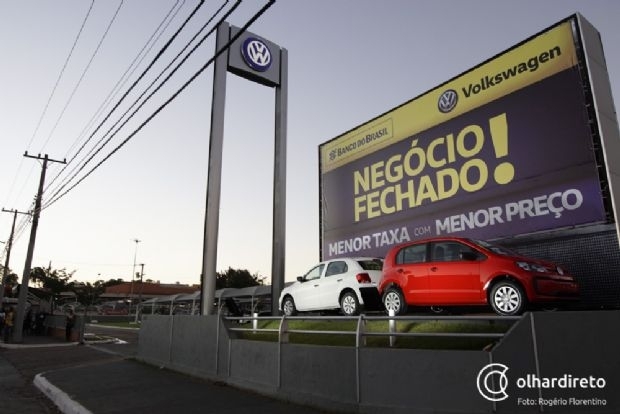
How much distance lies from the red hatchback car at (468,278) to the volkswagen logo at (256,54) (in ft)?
31.5

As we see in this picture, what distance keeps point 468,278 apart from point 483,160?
5.13 meters

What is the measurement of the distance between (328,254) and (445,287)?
349 inches

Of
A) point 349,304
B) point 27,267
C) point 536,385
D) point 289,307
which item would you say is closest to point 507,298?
point 536,385

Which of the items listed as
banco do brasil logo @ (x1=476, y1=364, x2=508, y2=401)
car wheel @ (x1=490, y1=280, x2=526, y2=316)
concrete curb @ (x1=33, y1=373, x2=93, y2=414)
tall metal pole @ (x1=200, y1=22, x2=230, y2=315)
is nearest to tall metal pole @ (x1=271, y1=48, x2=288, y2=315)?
tall metal pole @ (x1=200, y1=22, x2=230, y2=315)

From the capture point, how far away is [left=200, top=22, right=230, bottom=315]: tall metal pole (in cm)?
1408

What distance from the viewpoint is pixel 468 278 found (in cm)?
869

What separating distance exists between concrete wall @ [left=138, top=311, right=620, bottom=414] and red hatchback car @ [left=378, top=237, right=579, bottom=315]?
1852mm

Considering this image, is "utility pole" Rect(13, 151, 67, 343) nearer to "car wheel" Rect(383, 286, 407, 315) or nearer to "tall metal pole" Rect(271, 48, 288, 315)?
"tall metal pole" Rect(271, 48, 288, 315)

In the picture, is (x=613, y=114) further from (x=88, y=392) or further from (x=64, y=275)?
(x=64, y=275)

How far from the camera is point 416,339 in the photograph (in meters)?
8.28

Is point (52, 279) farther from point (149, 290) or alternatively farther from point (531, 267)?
point (531, 267)

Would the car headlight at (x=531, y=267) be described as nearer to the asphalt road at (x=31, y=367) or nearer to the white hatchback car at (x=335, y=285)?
the white hatchback car at (x=335, y=285)

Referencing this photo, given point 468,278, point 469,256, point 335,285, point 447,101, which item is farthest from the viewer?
point 447,101

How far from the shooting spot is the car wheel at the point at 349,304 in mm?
11155
